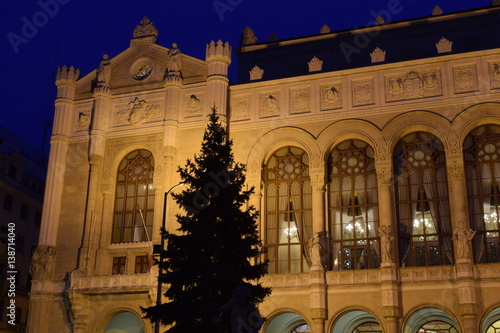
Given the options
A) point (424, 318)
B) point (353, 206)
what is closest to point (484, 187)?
point (353, 206)

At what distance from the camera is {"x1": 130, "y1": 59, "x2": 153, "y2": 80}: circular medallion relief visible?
4128 centimetres

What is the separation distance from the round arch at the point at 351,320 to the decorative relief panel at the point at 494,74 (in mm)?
13540

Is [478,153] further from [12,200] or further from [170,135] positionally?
[12,200]

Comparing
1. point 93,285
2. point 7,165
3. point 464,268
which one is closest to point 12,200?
point 7,165

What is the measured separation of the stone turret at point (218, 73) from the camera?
38.1m

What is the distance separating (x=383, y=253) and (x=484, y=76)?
10.8 meters

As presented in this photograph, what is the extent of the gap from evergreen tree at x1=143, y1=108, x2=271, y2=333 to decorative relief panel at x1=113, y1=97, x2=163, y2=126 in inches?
504

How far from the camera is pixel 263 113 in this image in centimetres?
3803

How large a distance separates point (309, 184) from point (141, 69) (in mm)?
13242

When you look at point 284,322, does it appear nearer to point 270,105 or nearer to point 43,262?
point 270,105

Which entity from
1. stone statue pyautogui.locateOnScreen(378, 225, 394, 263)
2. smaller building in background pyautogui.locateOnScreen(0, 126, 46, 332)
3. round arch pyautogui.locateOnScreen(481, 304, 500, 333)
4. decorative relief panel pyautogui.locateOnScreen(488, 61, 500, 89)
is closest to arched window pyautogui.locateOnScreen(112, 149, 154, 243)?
stone statue pyautogui.locateOnScreen(378, 225, 394, 263)

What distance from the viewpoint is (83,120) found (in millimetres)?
40969

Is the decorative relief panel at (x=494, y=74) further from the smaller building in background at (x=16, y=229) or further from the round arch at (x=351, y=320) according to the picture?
the smaller building in background at (x=16, y=229)

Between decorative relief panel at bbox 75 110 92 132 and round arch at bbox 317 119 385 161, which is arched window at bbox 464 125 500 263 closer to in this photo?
round arch at bbox 317 119 385 161
